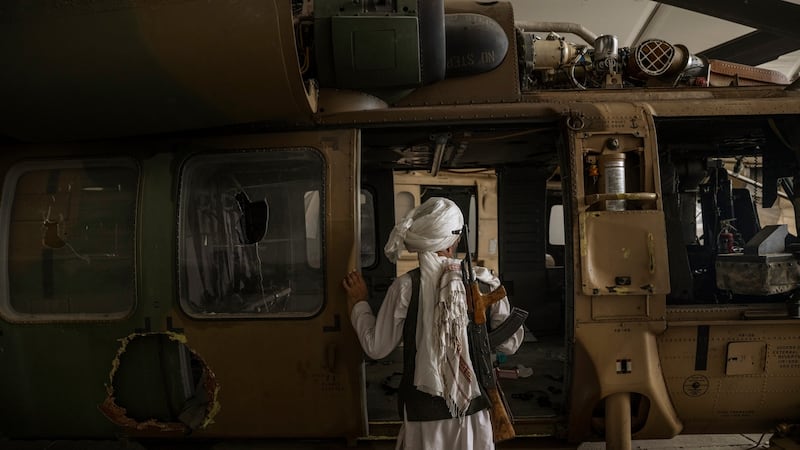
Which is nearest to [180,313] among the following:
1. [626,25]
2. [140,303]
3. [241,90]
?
[140,303]

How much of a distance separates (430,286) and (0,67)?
8.84 feet

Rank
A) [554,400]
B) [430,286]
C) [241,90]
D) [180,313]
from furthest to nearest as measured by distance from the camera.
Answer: [554,400] → [180,313] → [241,90] → [430,286]

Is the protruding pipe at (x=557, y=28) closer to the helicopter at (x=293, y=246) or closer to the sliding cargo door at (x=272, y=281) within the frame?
the helicopter at (x=293, y=246)

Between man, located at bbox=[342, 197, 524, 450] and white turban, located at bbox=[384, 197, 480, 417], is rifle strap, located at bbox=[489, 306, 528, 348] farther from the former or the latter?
white turban, located at bbox=[384, 197, 480, 417]

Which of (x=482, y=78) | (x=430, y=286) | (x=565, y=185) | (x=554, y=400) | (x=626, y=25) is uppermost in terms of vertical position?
(x=626, y=25)

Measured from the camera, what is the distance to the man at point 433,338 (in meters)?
2.46

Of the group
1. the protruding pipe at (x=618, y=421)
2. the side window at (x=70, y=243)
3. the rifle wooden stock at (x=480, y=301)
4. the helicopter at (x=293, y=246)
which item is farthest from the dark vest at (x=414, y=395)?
the side window at (x=70, y=243)

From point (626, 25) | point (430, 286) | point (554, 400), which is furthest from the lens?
point (626, 25)

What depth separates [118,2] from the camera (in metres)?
2.59

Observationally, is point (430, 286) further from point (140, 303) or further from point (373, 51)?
point (140, 303)

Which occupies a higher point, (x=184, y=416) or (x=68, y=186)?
(x=68, y=186)

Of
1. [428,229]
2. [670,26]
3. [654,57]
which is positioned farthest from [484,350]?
[670,26]

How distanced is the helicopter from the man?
1.55ft

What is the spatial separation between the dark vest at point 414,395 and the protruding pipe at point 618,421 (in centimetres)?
102
